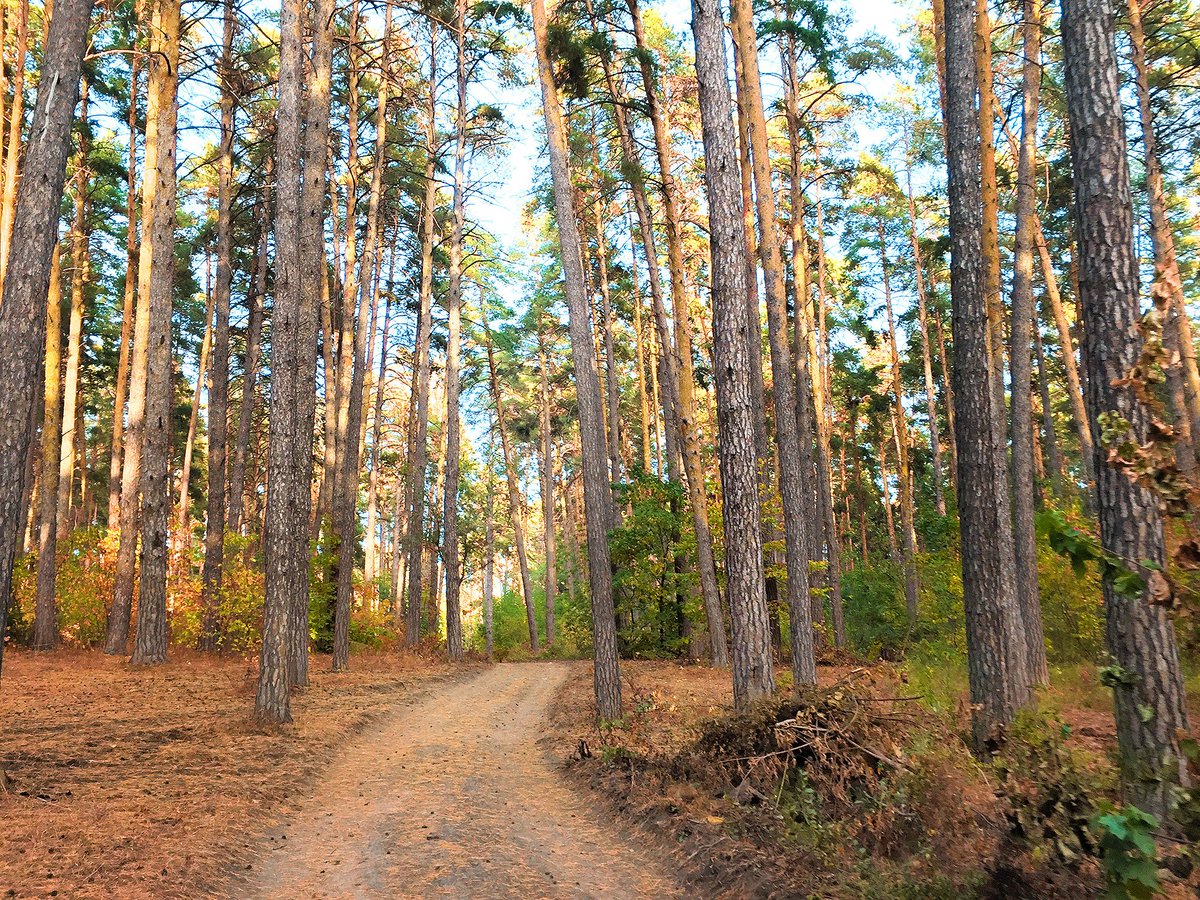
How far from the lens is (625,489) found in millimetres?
20703

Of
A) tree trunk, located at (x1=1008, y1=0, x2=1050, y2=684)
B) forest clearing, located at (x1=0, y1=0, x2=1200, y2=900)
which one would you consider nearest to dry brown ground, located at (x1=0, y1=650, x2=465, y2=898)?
forest clearing, located at (x1=0, y1=0, x2=1200, y2=900)

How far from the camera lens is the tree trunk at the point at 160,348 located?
42.9 ft

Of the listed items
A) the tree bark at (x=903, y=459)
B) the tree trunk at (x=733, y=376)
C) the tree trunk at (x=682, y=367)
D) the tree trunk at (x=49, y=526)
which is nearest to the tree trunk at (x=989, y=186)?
the tree trunk at (x=733, y=376)

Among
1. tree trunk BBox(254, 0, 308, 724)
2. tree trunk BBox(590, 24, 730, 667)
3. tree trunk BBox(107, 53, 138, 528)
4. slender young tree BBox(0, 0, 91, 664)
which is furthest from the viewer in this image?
tree trunk BBox(107, 53, 138, 528)

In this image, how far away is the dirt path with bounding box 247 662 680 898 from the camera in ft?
15.1

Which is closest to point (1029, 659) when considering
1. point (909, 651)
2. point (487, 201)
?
point (909, 651)

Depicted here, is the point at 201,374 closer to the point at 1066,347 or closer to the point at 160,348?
the point at 160,348

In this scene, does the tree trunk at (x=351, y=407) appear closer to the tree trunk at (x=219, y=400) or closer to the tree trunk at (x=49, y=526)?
the tree trunk at (x=219, y=400)

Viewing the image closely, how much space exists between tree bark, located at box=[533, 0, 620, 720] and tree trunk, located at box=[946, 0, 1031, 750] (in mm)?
4351

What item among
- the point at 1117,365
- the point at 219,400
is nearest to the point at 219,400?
the point at 219,400

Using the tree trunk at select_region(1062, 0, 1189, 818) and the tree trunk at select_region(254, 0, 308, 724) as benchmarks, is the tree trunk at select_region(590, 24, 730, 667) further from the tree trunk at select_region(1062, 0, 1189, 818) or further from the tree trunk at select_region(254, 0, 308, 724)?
the tree trunk at select_region(1062, 0, 1189, 818)

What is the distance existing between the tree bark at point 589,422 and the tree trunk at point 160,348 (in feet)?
25.0

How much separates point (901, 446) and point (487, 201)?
1921cm

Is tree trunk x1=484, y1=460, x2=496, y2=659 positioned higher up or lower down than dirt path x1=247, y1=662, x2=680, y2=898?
higher up
